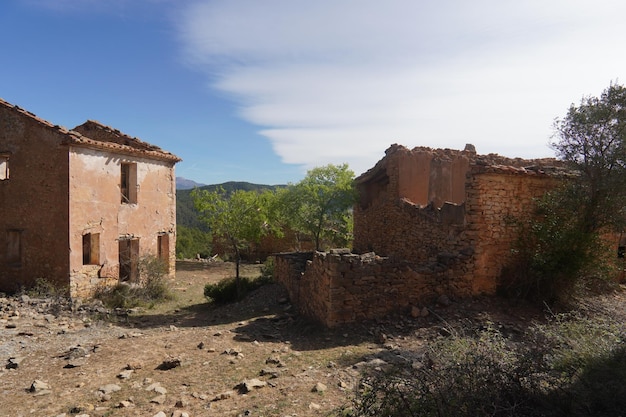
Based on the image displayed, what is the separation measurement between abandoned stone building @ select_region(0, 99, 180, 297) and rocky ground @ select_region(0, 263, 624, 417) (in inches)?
54.5

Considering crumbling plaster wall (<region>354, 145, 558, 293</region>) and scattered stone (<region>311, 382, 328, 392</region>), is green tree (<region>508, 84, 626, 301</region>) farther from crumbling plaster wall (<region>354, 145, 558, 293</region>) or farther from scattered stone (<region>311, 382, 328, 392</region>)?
scattered stone (<region>311, 382, 328, 392</region>)

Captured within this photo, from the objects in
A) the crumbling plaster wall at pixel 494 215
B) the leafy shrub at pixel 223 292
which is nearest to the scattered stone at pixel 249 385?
the crumbling plaster wall at pixel 494 215

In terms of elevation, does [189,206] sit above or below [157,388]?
above

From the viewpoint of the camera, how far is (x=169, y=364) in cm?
681

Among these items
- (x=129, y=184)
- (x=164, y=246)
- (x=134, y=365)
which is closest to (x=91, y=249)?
(x=129, y=184)

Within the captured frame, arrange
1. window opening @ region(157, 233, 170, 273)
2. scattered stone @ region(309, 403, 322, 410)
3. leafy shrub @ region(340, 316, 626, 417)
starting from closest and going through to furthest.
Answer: leafy shrub @ region(340, 316, 626, 417), scattered stone @ region(309, 403, 322, 410), window opening @ region(157, 233, 170, 273)

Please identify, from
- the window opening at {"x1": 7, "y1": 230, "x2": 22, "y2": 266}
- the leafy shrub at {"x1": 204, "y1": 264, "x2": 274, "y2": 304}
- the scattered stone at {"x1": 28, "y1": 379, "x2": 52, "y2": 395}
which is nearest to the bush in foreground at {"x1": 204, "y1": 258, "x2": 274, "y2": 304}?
the leafy shrub at {"x1": 204, "y1": 264, "x2": 274, "y2": 304}

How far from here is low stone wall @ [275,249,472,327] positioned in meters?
8.56

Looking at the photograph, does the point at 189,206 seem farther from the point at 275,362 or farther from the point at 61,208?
the point at 275,362

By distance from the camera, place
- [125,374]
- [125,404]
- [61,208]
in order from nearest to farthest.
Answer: [125,404] → [125,374] → [61,208]

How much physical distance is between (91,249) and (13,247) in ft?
8.04

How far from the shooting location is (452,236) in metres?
10.1

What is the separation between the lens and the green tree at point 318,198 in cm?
1806

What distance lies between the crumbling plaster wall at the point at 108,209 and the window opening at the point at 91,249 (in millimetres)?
130
